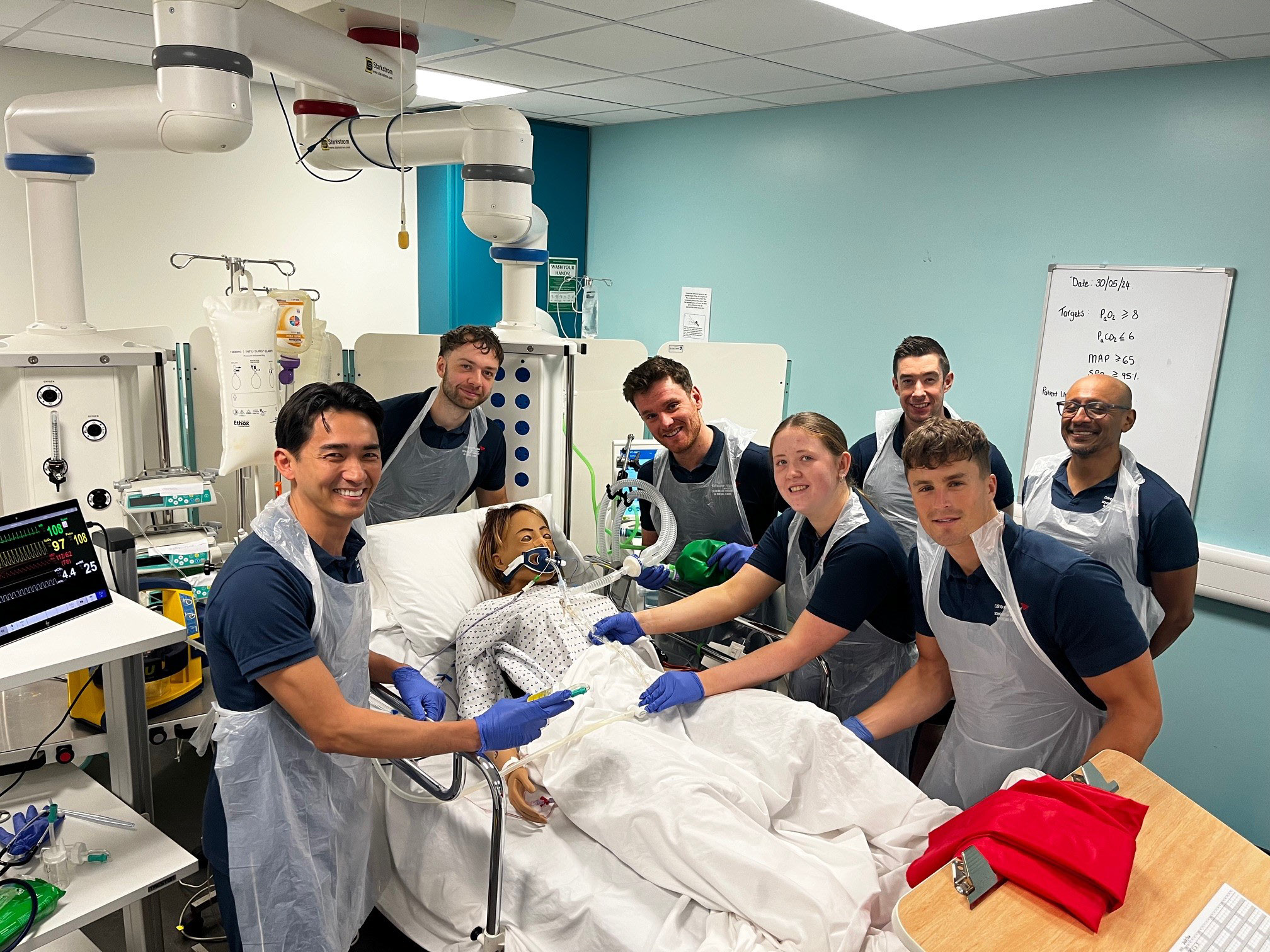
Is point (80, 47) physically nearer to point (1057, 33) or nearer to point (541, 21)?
point (541, 21)

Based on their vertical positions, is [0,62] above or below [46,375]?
above

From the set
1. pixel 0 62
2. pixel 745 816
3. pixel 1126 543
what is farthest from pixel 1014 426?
pixel 0 62

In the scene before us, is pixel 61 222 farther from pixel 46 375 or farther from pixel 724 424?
pixel 724 424

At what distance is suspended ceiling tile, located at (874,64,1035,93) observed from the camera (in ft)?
11.2

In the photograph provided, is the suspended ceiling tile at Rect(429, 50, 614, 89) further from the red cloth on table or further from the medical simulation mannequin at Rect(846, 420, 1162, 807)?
the red cloth on table

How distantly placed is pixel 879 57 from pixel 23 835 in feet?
11.2

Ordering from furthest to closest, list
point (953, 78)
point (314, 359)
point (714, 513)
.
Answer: point (314, 359)
point (953, 78)
point (714, 513)

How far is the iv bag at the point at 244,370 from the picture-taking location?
2871mm

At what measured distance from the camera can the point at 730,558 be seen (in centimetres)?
279

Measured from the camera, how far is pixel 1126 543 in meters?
2.47

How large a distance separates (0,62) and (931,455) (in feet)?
13.5

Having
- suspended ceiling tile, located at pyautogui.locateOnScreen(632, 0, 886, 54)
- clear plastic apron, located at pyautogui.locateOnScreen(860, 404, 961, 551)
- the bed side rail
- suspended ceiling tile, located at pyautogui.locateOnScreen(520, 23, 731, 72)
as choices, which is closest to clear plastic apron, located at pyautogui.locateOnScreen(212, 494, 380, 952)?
the bed side rail

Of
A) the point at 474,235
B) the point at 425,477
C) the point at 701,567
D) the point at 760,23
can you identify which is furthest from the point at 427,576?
the point at 474,235

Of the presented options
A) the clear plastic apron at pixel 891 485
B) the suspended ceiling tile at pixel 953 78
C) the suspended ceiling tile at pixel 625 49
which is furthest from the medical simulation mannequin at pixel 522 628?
the suspended ceiling tile at pixel 953 78
